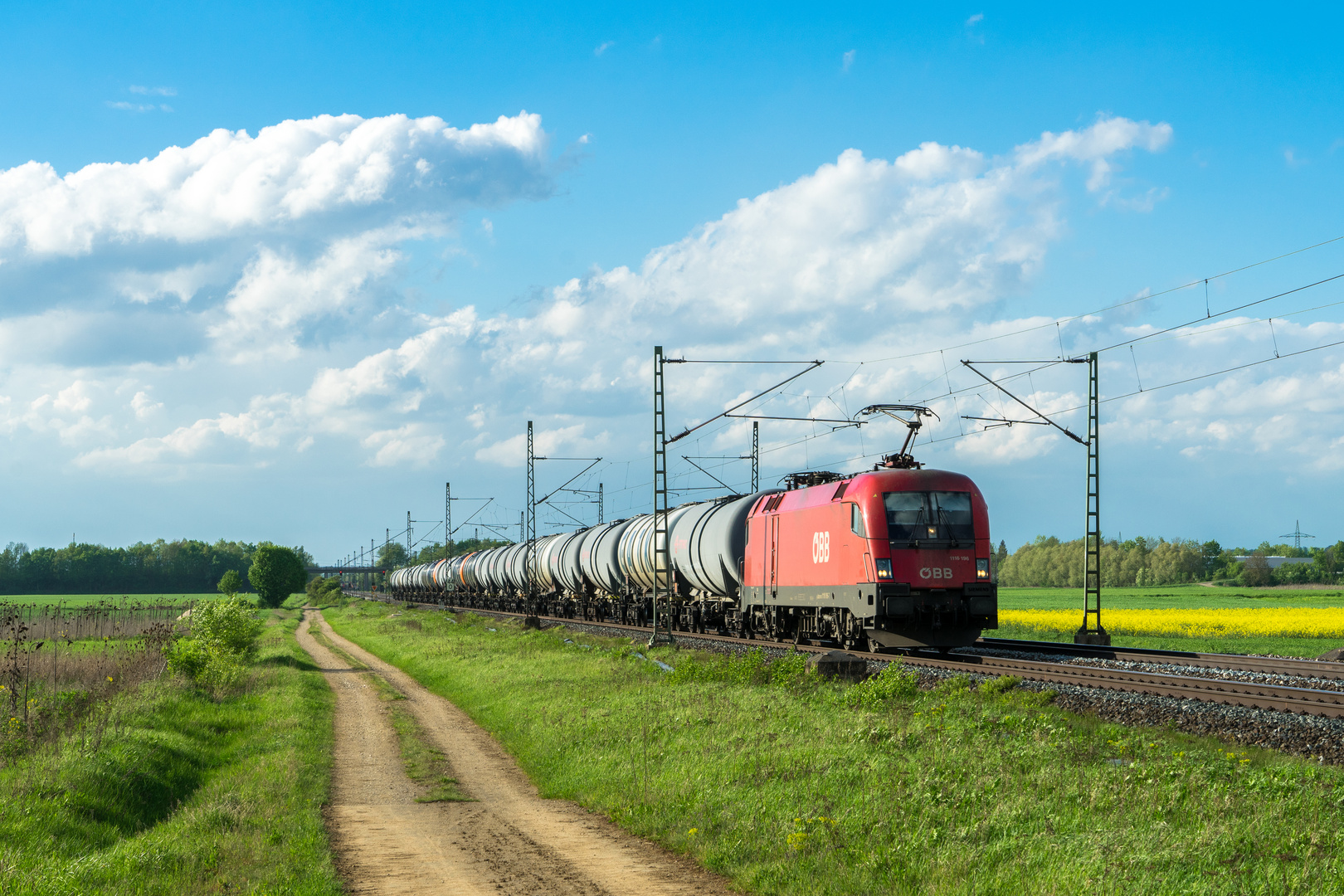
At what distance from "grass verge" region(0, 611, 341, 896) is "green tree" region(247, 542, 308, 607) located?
10801cm

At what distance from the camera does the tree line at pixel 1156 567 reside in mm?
116250

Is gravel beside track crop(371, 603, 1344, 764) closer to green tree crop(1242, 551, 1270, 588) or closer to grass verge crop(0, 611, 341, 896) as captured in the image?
grass verge crop(0, 611, 341, 896)

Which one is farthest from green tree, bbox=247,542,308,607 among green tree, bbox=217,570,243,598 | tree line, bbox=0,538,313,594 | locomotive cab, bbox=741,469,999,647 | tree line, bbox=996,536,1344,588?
locomotive cab, bbox=741,469,999,647

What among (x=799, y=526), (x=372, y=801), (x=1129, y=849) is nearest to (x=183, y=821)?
(x=372, y=801)

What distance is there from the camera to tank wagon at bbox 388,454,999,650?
22.2 m

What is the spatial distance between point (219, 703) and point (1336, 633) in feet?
124

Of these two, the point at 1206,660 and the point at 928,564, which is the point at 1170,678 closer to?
the point at 1206,660

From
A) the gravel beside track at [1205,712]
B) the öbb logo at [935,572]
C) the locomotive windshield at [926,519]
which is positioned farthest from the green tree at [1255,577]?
the gravel beside track at [1205,712]

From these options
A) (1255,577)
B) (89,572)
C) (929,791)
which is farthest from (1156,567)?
(89,572)

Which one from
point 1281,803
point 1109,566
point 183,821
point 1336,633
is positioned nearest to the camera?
point 1281,803

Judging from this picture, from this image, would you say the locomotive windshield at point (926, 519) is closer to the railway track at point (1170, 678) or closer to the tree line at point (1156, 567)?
the railway track at point (1170, 678)

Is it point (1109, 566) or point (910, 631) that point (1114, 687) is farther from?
point (1109, 566)

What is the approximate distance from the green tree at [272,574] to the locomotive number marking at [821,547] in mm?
108218

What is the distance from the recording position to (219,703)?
22.0m
